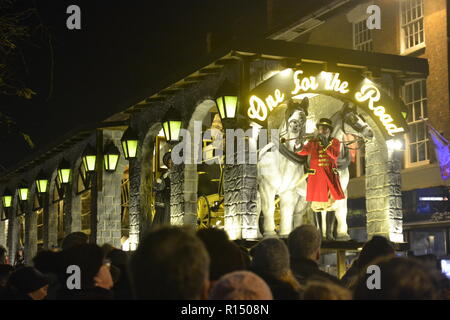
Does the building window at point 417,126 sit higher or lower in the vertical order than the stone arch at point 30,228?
higher

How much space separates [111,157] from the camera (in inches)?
699

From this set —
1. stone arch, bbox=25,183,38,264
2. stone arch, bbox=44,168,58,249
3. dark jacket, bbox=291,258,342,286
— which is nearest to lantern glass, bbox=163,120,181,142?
dark jacket, bbox=291,258,342,286

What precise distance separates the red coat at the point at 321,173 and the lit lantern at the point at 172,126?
7.74 ft

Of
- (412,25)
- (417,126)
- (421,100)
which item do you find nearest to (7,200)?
(417,126)

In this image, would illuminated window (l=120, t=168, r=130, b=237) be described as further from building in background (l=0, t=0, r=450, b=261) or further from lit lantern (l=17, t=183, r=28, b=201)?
lit lantern (l=17, t=183, r=28, b=201)

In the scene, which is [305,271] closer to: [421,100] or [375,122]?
[375,122]

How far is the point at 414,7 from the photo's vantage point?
24.3 m

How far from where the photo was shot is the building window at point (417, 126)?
2381cm

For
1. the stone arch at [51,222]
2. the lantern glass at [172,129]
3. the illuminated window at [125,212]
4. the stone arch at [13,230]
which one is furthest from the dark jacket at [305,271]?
the stone arch at [13,230]

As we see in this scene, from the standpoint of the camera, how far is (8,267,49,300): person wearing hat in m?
7.67

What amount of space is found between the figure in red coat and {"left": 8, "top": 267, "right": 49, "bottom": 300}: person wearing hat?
656cm

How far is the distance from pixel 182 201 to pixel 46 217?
420 inches

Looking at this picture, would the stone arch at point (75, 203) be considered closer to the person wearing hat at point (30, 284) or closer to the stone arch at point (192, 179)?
the stone arch at point (192, 179)

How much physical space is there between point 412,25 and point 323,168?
12443 millimetres
